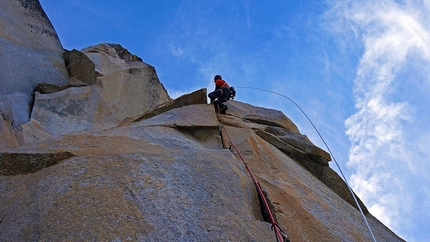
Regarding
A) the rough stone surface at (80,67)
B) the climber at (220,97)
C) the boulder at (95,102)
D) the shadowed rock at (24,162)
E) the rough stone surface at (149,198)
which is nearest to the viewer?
the rough stone surface at (149,198)

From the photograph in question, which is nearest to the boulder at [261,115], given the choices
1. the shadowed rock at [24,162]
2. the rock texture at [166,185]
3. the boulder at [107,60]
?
the rock texture at [166,185]

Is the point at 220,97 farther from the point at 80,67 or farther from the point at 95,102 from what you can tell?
the point at 80,67

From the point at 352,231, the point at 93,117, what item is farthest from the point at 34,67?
the point at 352,231

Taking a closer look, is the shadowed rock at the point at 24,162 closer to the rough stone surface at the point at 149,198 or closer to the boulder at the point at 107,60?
the rough stone surface at the point at 149,198

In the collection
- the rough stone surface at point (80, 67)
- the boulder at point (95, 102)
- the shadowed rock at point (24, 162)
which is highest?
the rough stone surface at point (80, 67)

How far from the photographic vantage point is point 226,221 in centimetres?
349

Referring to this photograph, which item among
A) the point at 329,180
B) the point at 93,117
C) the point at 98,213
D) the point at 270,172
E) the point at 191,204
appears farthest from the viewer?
the point at 93,117

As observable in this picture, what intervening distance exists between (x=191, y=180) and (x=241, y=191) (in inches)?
23.1

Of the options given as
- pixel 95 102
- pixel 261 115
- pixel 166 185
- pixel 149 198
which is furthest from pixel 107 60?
pixel 149 198

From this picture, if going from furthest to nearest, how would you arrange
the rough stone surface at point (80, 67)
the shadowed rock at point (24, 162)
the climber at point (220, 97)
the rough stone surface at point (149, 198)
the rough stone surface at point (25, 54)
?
the rough stone surface at point (80, 67) < the rough stone surface at point (25, 54) < the climber at point (220, 97) < the shadowed rock at point (24, 162) < the rough stone surface at point (149, 198)

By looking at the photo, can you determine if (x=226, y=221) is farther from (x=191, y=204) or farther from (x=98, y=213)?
(x=98, y=213)

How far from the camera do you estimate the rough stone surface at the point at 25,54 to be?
973 centimetres

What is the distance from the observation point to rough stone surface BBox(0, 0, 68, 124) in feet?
31.9

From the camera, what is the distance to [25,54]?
10938 mm
